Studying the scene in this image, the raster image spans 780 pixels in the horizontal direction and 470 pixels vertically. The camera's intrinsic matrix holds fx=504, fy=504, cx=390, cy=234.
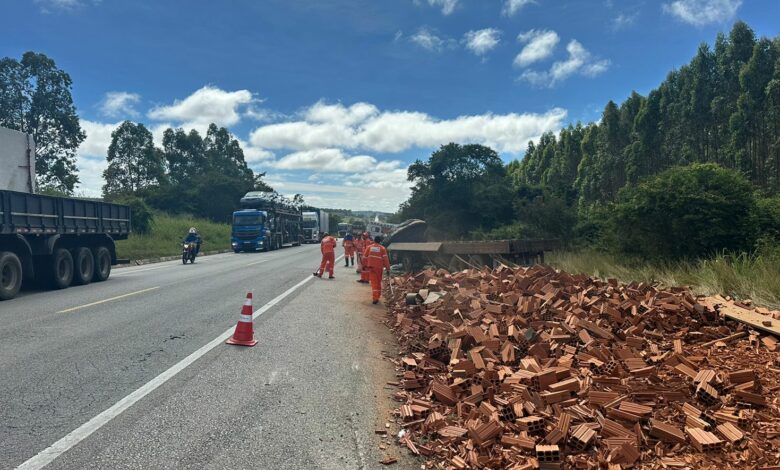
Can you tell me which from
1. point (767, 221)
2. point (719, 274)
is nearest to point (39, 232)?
point (719, 274)

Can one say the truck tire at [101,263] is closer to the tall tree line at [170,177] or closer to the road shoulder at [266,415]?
the road shoulder at [266,415]

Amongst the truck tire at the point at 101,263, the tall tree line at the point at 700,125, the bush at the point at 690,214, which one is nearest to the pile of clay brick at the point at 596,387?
the bush at the point at 690,214

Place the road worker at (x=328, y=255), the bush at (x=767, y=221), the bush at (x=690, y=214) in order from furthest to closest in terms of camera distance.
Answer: the road worker at (x=328, y=255) < the bush at (x=690, y=214) < the bush at (x=767, y=221)

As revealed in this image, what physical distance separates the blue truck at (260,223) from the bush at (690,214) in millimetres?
26574

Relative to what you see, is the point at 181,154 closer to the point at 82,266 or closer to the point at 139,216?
the point at 139,216

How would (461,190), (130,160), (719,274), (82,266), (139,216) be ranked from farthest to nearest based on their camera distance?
(130,160), (461,190), (139,216), (82,266), (719,274)

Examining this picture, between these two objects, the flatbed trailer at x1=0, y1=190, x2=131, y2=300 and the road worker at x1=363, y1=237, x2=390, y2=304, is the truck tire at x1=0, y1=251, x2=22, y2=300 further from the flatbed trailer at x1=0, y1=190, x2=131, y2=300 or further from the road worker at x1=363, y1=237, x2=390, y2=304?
the road worker at x1=363, y1=237, x2=390, y2=304

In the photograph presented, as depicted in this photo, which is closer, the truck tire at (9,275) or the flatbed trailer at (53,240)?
the truck tire at (9,275)

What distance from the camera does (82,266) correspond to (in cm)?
1448

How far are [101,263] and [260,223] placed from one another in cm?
1895

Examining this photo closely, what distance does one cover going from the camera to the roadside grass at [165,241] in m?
28.5

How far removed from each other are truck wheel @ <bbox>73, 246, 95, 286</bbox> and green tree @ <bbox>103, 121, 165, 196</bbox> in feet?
144

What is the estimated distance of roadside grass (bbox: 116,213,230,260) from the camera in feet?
93.5

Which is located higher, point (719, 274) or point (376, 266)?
point (719, 274)
